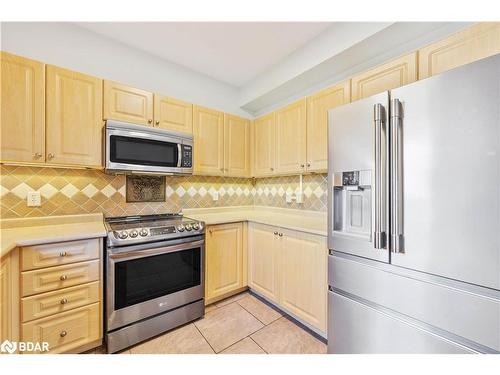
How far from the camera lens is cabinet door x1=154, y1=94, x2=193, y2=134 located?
80.4 inches

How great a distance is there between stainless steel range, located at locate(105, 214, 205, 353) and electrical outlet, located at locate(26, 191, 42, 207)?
1.69 ft

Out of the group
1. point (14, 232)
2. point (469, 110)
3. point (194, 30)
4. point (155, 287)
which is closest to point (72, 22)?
point (194, 30)

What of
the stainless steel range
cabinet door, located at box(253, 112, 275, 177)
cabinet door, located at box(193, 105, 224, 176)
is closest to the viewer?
the stainless steel range

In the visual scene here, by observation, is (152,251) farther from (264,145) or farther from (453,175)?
(453,175)

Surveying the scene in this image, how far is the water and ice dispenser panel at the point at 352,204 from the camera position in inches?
47.8

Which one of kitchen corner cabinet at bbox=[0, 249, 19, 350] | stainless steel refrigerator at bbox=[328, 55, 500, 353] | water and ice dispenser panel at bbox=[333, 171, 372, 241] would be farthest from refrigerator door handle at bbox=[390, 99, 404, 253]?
kitchen corner cabinet at bbox=[0, 249, 19, 350]

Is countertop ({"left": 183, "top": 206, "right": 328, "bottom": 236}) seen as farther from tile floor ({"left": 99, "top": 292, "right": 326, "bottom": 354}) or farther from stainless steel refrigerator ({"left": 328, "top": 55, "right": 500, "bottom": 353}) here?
tile floor ({"left": 99, "top": 292, "right": 326, "bottom": 354})

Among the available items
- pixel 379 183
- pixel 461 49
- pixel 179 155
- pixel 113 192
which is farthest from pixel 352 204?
pixel 113 192

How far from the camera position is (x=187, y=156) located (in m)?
2.12

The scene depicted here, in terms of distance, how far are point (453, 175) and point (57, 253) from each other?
224 cm

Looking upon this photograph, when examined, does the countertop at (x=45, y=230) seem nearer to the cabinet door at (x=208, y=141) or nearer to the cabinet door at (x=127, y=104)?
the cabinet door at (x=127, y=104)

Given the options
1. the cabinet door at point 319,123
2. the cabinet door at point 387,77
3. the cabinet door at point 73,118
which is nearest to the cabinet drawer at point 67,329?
the cabinet door at point 73,118

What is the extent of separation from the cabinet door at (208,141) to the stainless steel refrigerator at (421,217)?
146cm

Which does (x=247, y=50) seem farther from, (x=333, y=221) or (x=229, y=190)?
(x=333, y=221)
